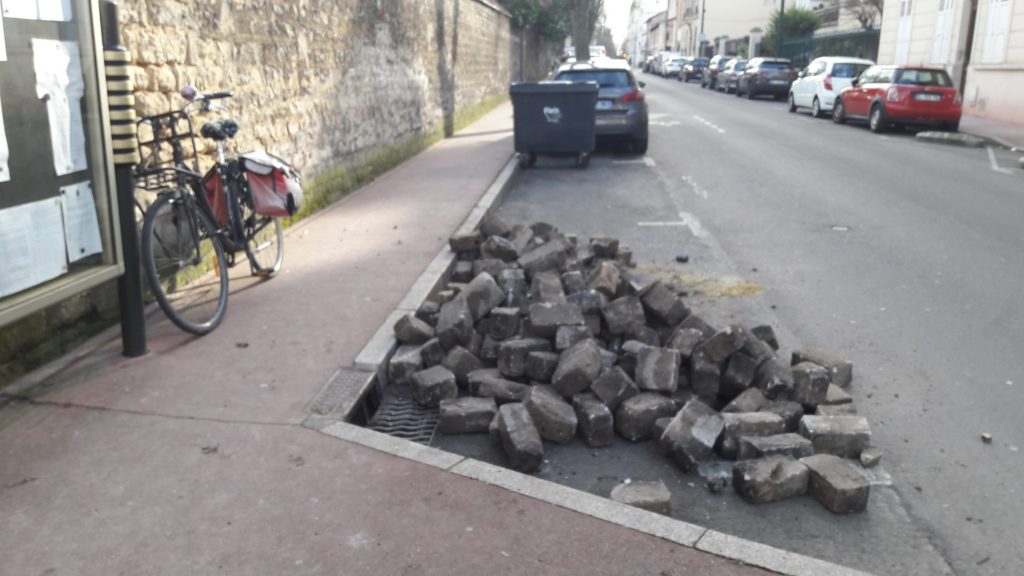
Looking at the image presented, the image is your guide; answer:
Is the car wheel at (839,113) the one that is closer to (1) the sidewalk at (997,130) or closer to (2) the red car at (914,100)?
(2) the red car at (914,100)

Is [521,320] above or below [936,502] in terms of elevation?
above

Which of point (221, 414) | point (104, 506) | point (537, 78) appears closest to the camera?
point (104, 506)

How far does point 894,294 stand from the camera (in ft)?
23.0

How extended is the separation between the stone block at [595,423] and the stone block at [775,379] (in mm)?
976

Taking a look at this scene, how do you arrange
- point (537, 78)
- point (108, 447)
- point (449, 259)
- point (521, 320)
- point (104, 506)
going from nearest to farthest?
point (104, 506)
point (108, 447)
point (521, 320)
point (449, 259)
point (537, 78)

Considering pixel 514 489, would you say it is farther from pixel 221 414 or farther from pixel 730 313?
pixel 730 313

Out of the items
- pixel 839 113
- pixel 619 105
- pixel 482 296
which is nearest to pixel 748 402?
pixel 482 296

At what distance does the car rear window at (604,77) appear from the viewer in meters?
15.8

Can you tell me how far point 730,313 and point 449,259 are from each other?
7.72ft

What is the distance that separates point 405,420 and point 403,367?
374 mm

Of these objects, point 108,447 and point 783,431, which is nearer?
point 108,447

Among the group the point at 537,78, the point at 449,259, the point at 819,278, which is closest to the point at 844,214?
the point at 819,278

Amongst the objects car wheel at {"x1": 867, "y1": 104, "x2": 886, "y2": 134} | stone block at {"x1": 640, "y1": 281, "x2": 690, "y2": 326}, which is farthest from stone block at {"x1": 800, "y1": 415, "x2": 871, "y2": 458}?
car wheel at {"x1": 867, "y1": 104, "x2": 886, "y2": 134}

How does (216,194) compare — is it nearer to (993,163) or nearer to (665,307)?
(665,307)
